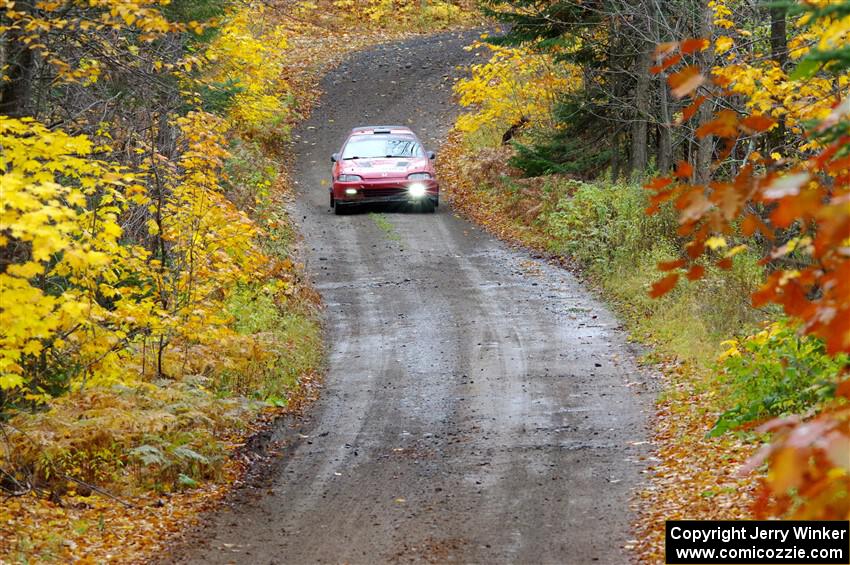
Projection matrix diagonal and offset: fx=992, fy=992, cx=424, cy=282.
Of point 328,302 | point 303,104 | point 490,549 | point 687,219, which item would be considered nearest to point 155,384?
point 490,549

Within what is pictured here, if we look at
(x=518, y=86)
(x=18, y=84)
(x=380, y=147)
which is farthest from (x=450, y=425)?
(x=518, y=86)

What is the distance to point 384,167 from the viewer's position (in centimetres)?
2322

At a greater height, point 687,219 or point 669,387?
point 687,219

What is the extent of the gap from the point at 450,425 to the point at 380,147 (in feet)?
45.3

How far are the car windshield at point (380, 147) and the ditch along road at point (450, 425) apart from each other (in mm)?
2666

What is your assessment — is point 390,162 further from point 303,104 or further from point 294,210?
point 303,104

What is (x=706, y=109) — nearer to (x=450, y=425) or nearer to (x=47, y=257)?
(x=450, y=425)

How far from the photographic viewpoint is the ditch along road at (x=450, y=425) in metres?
7.82

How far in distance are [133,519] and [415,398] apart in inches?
173

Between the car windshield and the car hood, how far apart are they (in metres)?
0.25

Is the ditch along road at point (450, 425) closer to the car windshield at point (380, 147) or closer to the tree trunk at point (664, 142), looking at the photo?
the car windshield at point (380, 147)

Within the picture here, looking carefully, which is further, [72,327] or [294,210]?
[294,210]

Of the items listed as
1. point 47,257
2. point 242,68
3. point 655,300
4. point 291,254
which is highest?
point 242,68

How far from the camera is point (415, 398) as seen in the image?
1201cm
